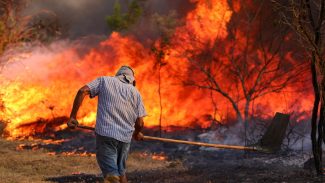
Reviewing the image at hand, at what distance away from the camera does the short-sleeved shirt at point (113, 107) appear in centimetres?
568

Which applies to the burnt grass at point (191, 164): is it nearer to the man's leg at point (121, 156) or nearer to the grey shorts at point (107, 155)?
the man's leg at point (121, 156)

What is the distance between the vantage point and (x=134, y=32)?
2228cm

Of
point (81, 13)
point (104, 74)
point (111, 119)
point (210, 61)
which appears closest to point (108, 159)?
point (111, 119)

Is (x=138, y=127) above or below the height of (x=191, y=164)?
above

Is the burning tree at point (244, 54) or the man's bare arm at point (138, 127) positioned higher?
the burning tree at point (244, 54)

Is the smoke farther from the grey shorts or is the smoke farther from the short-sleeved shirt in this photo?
the grey shorts

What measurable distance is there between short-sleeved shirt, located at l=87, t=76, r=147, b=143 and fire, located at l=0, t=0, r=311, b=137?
1222 centimetres

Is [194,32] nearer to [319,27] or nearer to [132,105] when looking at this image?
[319,27]

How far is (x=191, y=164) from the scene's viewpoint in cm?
1330

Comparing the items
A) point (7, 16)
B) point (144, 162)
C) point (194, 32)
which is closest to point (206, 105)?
point (194, 32)

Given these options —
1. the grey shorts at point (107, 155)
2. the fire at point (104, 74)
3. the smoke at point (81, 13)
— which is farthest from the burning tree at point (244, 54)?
the smoke at point (81, 13)

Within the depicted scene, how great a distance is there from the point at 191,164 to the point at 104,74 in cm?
857

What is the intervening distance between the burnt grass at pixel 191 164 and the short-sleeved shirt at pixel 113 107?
403 cm

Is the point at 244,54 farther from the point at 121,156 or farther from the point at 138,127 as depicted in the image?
the point at 121,156
